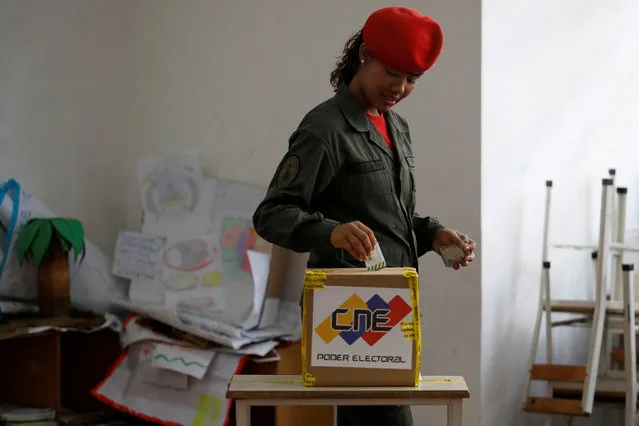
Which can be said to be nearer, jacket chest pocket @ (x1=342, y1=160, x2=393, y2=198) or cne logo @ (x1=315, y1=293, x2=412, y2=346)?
cne logo @ (x1=315, y1=293, x2=412, y2=346)

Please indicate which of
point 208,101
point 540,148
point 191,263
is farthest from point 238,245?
point 540,148

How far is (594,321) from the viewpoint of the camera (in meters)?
3.04

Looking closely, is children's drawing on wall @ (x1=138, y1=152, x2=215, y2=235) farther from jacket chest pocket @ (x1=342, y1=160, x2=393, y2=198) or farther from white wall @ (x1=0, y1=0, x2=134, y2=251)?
jacket chest pocket @ (x1=342, y1=160, x2=393, y2=198)

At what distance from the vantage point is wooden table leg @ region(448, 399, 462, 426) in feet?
5.44

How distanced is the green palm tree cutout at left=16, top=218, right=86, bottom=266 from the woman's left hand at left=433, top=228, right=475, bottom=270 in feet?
5.57

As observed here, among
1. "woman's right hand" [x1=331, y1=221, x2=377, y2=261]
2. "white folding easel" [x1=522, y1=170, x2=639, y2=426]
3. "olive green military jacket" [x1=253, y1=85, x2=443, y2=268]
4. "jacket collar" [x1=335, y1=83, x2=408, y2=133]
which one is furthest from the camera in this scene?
"white folding easel" [x1=522, y1=170, x2=639, y2=426]

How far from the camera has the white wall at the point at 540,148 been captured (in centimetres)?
303

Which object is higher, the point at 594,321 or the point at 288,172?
the point at 288,172

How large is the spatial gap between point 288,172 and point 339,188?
11 centimetres

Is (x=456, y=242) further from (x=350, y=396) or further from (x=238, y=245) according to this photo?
(x=238, y=245)

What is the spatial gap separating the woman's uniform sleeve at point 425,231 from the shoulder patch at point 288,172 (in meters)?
0.35

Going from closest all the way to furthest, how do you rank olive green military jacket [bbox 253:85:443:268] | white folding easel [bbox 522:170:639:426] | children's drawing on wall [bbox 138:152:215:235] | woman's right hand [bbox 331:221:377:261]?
woman's right hand [bbox 331:221:377:261]
olive green military jacket [bbox 253:85:443:268]
white folding easel [bbox 522:170:639:426]
children's drawing on wall [bbox 138:152:215:235]

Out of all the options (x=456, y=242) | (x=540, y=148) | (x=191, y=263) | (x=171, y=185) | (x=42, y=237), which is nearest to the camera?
(x=456, y=242)

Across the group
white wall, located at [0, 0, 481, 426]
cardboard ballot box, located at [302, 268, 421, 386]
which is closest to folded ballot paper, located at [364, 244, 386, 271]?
cardboard ballot box, located at [302, 268, 421, 386]
